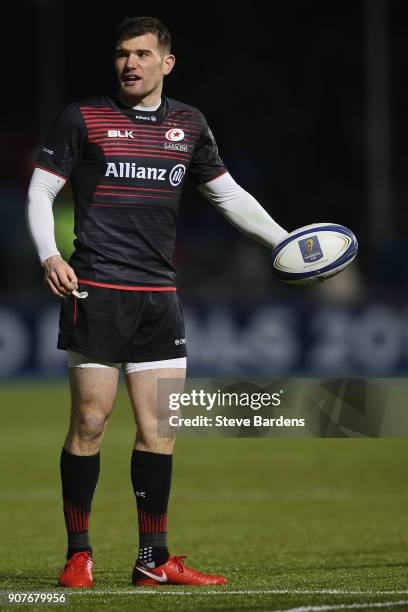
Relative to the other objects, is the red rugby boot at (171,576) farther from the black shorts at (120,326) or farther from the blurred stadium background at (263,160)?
the blurred stadium background at (263,160)

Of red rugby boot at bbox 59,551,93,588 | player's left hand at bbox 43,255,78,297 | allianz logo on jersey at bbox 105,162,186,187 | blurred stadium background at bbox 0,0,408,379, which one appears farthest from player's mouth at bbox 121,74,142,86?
blurred stadium background at bbox 0,0,408,379

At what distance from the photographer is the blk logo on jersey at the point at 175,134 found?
566 cm

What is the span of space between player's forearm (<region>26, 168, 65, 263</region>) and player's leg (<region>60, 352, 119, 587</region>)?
1.49 feet

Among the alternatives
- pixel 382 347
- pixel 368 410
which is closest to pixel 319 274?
pixel 368 410

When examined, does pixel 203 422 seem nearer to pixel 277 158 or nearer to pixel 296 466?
pixel 296 466

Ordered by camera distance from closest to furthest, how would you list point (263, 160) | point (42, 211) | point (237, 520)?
point (42, 211) < point (237, 520) < point (263, 160)

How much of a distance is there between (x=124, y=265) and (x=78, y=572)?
1.22 meters

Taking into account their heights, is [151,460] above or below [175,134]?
below

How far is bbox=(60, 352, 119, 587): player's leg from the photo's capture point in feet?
18.2

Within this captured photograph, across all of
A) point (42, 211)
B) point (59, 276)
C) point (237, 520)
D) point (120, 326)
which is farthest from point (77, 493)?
point (237, 520)

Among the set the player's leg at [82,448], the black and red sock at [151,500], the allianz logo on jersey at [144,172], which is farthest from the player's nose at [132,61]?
the black and red sock at [151,500]

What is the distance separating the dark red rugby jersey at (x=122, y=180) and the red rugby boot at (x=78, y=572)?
1.10m

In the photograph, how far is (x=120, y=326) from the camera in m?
5.59

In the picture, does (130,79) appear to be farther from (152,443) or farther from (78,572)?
(78,572)
